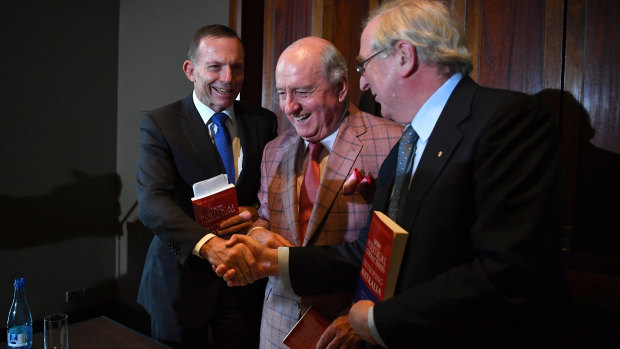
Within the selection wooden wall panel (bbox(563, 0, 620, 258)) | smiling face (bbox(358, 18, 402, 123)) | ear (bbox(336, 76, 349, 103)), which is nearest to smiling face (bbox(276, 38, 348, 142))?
ear (bbox(336, 76, 349, 103))

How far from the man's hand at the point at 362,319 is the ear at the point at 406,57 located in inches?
23.7

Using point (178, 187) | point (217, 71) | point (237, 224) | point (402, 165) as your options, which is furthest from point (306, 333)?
point (217, 71)

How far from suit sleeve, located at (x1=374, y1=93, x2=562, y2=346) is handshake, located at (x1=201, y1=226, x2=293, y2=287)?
0.66 meters

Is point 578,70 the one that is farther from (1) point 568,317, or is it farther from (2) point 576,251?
(1) point 568,317

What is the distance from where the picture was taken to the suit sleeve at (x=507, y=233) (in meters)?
0.86

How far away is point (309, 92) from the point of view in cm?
158

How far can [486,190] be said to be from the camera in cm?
90

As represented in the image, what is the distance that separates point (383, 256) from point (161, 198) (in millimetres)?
1177

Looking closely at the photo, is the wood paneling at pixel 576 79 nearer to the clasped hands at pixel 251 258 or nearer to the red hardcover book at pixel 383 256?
the red hardcover book at pixel 383 256

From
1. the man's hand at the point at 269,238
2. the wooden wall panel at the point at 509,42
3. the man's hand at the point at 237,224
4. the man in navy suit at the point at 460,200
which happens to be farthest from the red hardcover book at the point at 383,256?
the wooden wall panel at the point at 509,42

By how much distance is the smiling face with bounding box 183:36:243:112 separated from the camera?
2012 millimetres

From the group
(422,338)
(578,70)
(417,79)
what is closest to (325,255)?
(422,338)

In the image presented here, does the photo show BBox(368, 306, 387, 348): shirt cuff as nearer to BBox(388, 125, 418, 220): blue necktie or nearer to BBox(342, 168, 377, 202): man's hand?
BBox(388, 125, 418, 220): blue necktie

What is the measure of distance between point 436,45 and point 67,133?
11.9ft
